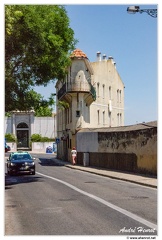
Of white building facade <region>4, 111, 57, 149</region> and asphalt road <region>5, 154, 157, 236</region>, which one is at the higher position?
white building facade <region>4, 111, 57, 149</region>

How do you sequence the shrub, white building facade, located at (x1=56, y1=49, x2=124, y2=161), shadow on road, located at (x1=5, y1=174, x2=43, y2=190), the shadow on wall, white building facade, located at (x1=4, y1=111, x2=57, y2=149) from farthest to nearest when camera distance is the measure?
white building facade, located at (x1=4, y1=111, x2=57, y2=149), the shrub, white building facade, located at (x1=56, y1=49, x2=124, y2=161), the shadow on wall, shadow on road, located at (x1=5, y1=174, x2=43, y2=190)

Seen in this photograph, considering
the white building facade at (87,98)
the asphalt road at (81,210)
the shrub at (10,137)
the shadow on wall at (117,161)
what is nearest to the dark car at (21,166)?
the shadow on wall at (117,161)

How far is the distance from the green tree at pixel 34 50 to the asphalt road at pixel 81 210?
452 cm

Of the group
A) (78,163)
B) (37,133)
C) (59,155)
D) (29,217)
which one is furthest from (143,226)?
(37,133)

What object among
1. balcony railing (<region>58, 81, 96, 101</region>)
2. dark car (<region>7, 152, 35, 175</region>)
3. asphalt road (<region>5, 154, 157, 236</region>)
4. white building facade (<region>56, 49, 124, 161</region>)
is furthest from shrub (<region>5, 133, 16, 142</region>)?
asphalt road (<region>5, 154, 157, 236</region>)

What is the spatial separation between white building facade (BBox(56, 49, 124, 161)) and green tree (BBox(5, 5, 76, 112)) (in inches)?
804

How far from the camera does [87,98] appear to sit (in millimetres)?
45281

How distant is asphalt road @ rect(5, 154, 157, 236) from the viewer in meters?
9.85

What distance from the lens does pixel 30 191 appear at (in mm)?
18047

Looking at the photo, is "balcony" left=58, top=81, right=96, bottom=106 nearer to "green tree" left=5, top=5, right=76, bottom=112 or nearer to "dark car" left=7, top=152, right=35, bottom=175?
"dark car" left=7, top=152, right=35, bottom=175

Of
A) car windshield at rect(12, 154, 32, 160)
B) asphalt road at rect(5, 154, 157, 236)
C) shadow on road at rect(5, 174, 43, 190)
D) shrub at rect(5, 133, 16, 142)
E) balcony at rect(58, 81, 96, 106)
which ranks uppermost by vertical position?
balcony at rect(58, 81, 96, 106)

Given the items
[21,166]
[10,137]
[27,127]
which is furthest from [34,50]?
[27,127]

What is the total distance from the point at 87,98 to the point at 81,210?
33.0 m

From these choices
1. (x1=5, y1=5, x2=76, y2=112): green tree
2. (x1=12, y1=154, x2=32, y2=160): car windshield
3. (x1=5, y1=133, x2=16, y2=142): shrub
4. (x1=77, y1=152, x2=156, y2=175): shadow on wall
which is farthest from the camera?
(x1=5, y1=133, x2=16, y2=142): shrub
